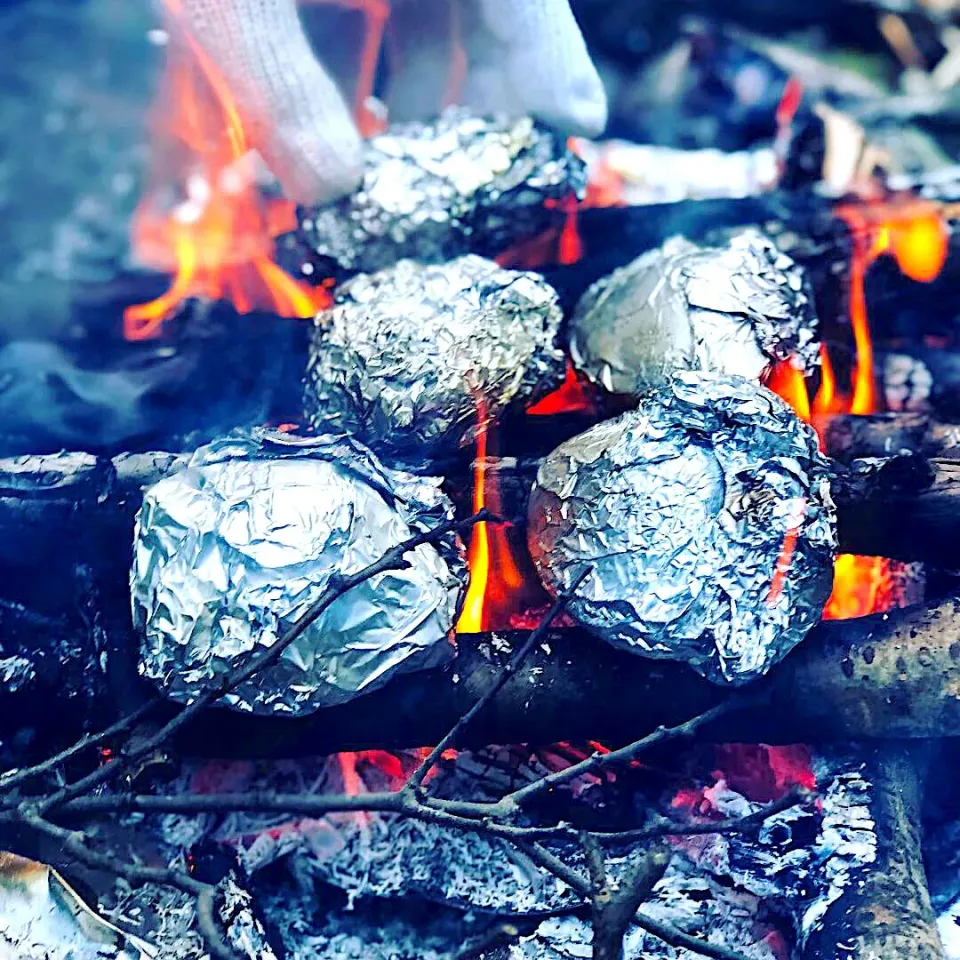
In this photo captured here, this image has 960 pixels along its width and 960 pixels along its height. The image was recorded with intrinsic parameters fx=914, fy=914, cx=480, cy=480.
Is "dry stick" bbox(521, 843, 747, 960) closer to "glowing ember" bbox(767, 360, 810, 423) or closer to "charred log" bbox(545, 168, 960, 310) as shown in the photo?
"glowing ember" bbox(767, 360, 810, 423)

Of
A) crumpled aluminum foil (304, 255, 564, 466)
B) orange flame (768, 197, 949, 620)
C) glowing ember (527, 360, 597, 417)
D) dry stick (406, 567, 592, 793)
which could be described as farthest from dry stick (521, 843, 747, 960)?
orange flame (768, 197, 949, 620)

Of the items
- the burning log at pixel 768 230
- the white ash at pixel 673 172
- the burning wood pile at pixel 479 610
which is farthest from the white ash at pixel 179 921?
the white ash at pixel 673 172

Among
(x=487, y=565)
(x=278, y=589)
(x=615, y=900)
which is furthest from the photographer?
(x=487, y=565)

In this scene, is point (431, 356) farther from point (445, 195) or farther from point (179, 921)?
point (179, 921)

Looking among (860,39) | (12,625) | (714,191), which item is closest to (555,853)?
(12,625)

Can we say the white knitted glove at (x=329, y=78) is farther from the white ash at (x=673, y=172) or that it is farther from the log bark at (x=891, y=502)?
the log bark at (x=891, y=502)

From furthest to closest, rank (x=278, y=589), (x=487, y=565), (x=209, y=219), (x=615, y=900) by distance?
1. (x=209, y=219)
2. (x=487, y=565)
3. (x=278, y=589)
4. (x=615, y=900)

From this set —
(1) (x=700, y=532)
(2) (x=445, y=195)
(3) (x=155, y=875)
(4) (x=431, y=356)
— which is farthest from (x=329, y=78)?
(3) (x=155, y=875)
